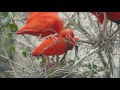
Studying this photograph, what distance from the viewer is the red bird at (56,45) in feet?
3.67

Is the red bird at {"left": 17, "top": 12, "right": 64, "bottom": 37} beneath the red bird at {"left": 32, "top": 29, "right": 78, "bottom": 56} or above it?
above

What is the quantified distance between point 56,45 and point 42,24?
8 centimetres

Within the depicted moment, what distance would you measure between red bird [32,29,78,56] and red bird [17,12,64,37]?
1.0 inches

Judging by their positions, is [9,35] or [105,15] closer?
[105,15]

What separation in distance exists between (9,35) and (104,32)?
18.5 inches

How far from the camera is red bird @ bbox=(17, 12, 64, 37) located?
1114mm

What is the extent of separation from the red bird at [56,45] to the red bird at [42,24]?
2 centimetres

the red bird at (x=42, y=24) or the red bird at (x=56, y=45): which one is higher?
the red bird at (x=42, y=24)

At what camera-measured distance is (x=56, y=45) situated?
112 cm

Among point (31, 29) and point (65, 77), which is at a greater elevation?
point (31, 29)
